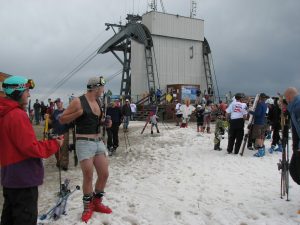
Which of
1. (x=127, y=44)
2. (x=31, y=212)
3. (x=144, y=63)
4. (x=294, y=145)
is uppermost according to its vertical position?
(x=127, y=44)

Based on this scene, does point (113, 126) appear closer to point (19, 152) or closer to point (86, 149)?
point (86, 149)

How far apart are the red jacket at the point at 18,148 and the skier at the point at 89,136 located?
1.41 meters

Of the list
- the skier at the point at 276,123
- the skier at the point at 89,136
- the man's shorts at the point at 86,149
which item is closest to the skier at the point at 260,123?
the skier at the point at 276,123

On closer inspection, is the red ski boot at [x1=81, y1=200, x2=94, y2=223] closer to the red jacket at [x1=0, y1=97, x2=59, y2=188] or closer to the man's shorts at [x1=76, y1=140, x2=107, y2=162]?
the man's shorts at [x1=76, y1=140, x2=107, y2=162]

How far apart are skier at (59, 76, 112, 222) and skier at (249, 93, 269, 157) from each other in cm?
697

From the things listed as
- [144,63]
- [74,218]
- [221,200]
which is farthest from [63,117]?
[144,63]

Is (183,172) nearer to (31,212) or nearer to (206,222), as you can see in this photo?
(206,222)

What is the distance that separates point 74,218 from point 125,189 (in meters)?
2.20

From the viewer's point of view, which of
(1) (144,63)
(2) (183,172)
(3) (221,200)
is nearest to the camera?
(3) (221,200)

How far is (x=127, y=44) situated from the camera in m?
38.2

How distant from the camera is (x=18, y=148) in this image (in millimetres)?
3566

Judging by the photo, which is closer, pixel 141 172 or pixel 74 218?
pixel 74 218

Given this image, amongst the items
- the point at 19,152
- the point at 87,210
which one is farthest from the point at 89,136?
the point at 19,152

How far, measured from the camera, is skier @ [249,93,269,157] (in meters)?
11.1
